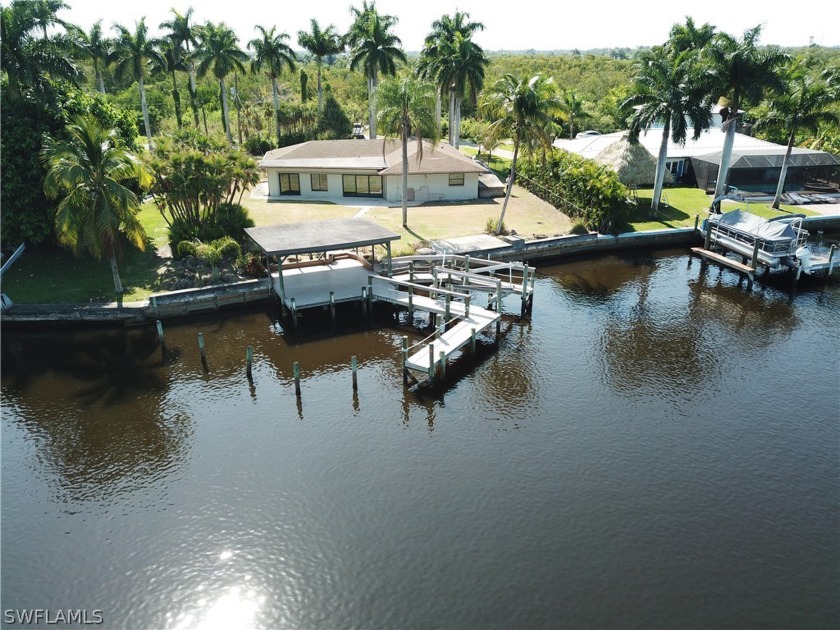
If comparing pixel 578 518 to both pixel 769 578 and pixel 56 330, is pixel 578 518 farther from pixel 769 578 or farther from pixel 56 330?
pixel 56 330

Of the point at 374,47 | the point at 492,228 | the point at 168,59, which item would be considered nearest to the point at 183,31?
the point at 168,59

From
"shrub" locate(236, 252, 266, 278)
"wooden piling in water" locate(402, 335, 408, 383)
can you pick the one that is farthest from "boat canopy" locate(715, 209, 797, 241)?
"shrub" locate(236, 252, 266, 278)

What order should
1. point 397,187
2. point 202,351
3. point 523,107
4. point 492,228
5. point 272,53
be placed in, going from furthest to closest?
point 272,53
point 397,187
point 492,228
point 523,107
point 202,351

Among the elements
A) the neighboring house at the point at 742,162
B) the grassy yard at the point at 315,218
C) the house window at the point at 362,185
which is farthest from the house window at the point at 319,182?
the neighboring house at the point at 742,162

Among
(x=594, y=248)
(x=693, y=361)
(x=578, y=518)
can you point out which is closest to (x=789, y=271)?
(x=594, y=248)

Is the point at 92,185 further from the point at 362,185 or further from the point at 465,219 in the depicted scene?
the point at 465,219

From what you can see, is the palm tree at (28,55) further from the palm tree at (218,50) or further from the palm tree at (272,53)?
the palm tree at (272,53)
